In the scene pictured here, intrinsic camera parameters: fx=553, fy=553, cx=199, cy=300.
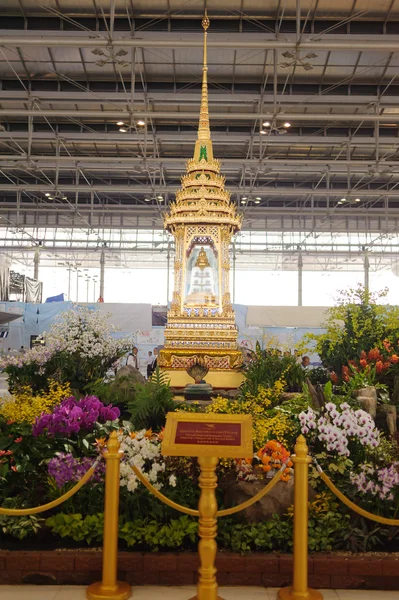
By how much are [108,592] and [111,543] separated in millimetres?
315

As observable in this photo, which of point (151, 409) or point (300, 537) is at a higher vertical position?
point (151, 409)

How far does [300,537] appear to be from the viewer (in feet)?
11.9

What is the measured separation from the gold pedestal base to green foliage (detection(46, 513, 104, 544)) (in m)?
5.42

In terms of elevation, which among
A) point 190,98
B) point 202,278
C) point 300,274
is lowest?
point 202,278

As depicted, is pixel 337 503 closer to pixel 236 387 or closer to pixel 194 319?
pixel 236 387

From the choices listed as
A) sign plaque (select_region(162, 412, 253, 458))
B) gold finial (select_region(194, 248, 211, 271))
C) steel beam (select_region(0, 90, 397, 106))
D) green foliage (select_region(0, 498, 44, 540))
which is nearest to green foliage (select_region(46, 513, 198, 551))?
green foliage (select_region(0, 498, 44, 540))

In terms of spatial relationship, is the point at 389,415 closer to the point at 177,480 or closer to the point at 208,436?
the point at 177,480

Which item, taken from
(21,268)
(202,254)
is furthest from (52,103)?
(21,268)

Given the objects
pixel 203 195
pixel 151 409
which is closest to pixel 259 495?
pixel 151 409

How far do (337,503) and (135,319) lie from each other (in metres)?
15.3

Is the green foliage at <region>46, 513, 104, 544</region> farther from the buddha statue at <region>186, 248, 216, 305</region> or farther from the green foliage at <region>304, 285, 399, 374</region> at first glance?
the buddha statue at <region>186, 248, 216, 305</region>

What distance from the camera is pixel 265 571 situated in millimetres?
3883

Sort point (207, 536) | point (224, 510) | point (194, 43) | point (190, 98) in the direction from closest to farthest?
point (207, 536), point (224, 510), point (194, 43), point (190, 98)

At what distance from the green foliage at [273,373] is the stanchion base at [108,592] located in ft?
13.8
